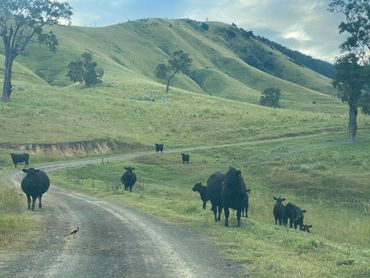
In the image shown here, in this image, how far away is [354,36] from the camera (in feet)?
202

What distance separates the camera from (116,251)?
549 inches

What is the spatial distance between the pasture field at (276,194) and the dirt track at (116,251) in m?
0.95

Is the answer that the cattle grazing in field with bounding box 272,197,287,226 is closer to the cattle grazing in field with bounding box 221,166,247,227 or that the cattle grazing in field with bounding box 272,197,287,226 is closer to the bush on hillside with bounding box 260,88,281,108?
the cattle grazing in field with bounding box 221,166,247,227

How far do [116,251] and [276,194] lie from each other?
25283 millimetres

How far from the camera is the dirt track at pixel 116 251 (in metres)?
11.6

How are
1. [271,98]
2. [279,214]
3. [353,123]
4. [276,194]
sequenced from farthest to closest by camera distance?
[271,98] < [353,123] < [276,194] < [279,214]

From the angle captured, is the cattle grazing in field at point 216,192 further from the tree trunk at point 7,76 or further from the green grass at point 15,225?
the tree trunk at point 7,76

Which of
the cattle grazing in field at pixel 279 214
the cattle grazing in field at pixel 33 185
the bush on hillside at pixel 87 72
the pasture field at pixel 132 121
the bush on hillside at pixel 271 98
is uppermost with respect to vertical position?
the bush on hillside at pixel 87 72

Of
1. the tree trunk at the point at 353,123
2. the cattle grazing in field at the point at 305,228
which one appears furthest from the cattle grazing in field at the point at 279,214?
the tree trunk at the point at 353,123

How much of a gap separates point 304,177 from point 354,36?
94.2 feet

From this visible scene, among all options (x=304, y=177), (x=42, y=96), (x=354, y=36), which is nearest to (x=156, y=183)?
(x=304, y=177)

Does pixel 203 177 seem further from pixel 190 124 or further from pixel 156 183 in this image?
pixel 190 124

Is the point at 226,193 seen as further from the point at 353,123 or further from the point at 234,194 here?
the point at 353,123

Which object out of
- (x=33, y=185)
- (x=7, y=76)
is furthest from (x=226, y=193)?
(x=7, y=76)
